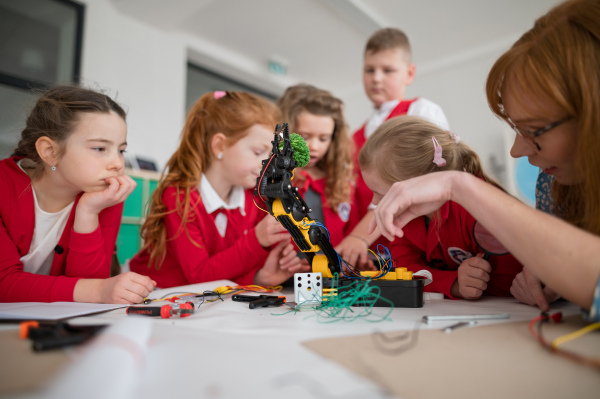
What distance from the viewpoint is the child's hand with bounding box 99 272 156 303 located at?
990mm

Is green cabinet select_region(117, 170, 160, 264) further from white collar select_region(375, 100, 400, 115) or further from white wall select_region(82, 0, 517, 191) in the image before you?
white collar select_region(375, 100, 400, 115)

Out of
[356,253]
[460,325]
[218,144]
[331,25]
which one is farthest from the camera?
[331,25]

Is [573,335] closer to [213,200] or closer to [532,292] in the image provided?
[532,292]

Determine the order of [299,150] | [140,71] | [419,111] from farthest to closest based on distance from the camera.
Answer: [140,71] < [419,111] < [299,150]

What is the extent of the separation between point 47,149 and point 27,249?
338mm

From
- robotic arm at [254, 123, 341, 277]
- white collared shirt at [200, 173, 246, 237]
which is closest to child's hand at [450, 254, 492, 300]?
robotic arm at [254, 123, 341, 277]

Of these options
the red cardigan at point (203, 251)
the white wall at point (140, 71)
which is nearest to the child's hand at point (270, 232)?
the red cardigan at point (203, 251)

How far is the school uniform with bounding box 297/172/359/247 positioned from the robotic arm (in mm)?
908

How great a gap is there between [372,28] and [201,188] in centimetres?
381

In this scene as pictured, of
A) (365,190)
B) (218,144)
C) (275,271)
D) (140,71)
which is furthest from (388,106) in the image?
(140,71)

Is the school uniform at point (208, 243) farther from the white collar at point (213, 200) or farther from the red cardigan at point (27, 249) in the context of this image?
the red cardigan at point (27, 249)

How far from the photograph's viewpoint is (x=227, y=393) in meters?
0.38

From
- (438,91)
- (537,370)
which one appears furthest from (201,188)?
(438,91)

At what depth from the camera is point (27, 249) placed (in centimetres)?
121
